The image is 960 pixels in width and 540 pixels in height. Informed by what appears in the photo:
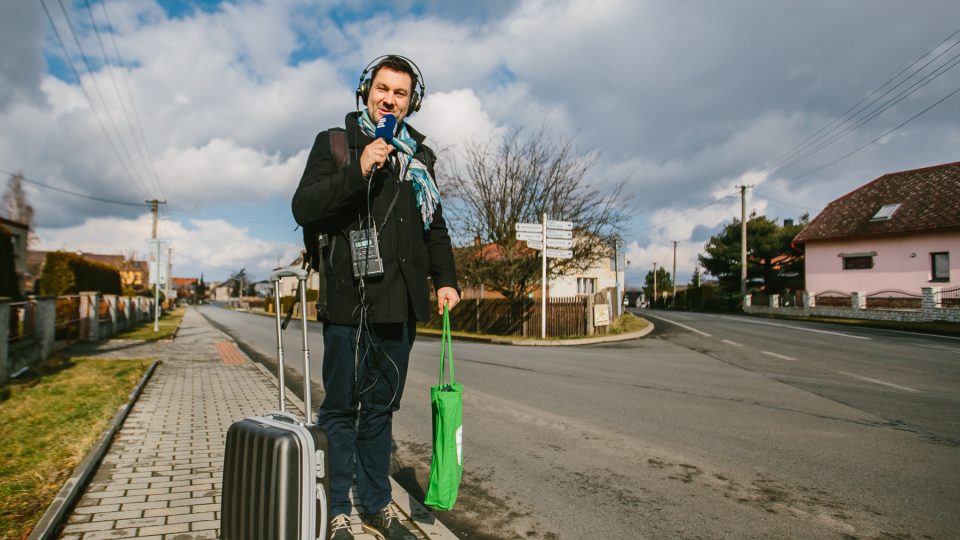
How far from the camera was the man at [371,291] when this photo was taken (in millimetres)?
2309

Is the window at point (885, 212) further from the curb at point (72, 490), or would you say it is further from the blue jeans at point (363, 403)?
the curb at point (72, 490)

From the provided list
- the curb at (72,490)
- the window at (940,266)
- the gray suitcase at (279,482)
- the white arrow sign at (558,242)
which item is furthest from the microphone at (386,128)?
the window at (940,266)

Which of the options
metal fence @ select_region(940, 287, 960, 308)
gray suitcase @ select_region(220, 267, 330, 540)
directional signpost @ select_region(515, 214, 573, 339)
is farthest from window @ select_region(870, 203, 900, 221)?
gray suitcase @ select_region(220, 267, 330, 540)

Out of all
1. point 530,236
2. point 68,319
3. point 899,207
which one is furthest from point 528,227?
point 899,207

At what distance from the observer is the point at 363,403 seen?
2406 mm

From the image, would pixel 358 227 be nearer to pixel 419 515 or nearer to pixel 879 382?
pixel 419 515

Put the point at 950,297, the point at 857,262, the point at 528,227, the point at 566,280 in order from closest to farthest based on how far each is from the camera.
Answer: the point at 528,227
the point at 950,297
the point at 566,280
the point at 857,262

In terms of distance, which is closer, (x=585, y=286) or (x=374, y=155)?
(x=374, y=155)

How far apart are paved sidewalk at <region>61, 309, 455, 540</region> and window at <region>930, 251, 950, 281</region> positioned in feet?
103

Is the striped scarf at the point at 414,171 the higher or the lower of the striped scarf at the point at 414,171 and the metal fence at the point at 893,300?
the higher

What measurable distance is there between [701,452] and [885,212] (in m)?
33.4

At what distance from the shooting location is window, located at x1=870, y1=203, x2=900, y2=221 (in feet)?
97.9

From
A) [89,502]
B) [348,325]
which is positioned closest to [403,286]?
[348,325]

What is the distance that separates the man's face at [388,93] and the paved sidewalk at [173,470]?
1971mm
